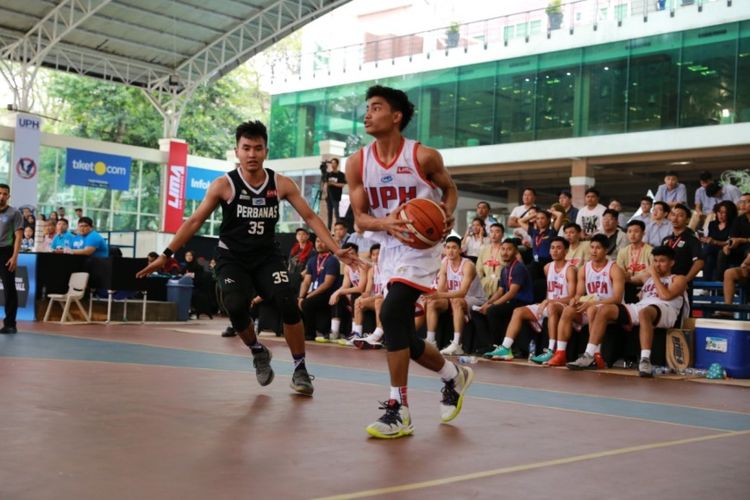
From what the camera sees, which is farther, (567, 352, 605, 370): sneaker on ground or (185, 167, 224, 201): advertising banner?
(185, 167, 224, 201): advertising banner

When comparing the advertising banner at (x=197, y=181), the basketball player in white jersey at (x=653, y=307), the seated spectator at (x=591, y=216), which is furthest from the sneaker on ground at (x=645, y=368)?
the advertising banner at (x=197, y=181)

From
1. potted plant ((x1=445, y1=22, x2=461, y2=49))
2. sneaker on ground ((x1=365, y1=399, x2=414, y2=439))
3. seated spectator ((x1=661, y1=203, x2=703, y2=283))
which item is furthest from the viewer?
potted plant ((x1=445, y1=22, x2=461, y2=49))

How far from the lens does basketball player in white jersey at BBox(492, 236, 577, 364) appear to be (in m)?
11.9

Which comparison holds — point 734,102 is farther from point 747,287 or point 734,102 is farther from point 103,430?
point 103,430

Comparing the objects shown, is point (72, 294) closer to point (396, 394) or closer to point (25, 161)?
point (396, 394)

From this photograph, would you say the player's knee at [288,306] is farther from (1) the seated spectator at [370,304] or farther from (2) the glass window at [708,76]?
(2) the glass window at [708,76]

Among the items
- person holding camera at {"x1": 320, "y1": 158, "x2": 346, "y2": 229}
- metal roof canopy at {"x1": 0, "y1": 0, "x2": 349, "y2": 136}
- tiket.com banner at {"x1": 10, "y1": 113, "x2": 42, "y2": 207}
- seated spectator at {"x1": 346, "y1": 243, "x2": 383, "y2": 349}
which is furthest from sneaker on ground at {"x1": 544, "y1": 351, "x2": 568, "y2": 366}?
tiket.com banner at {"x1": 10, "y1": 113, "x2": 42, "y2": 207}

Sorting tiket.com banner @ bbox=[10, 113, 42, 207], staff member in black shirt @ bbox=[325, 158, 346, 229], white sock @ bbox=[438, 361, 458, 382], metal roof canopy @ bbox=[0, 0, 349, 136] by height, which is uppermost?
metal roof canopy @ bbox=[0, 0, 349, 136]

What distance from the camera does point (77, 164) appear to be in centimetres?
3388

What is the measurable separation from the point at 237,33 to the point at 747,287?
83.9 ft

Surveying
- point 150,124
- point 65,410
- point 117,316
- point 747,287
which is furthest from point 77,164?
point 65,410

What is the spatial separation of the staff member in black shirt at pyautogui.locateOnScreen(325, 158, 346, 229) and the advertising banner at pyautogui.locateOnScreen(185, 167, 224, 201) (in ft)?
57.5

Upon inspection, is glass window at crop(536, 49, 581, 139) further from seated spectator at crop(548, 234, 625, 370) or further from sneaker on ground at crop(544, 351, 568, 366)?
sneaker on ground at crop(544, 351, 568, 366)

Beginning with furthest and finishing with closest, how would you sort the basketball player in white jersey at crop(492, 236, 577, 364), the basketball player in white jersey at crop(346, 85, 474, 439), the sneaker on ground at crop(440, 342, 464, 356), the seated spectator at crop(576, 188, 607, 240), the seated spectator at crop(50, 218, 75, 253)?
the seated spectator at crop(50, 218, 75, 253) < the seated spectator at crop(576, 188, 607, 240) < the sneaker on ground at crop(440, 342, 464, 356) < the basketball player in white jersey at crop(492, 236, 577, 364) < the basketball player in white jersey at crop(346, 85, 474, 439)
